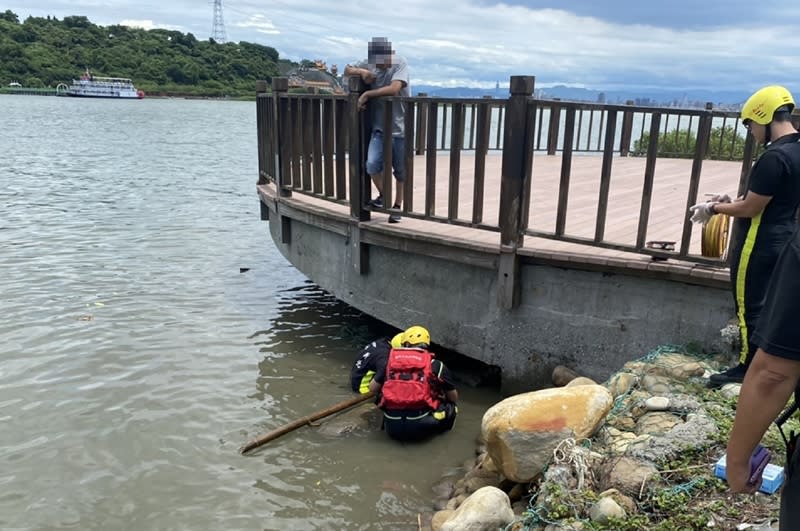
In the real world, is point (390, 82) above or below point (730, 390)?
above

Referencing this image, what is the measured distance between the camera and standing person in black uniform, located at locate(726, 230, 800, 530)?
1537mm

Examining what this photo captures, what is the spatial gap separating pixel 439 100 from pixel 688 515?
12.6 feet

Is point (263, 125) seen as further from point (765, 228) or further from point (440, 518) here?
point (765, 228)

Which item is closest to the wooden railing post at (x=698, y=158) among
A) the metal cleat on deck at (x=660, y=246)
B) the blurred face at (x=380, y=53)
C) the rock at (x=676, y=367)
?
the metal cleat on deck at (x=660, y=246)

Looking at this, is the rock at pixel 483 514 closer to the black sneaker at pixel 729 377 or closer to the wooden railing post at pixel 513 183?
the black sneaker at pixel 729 377

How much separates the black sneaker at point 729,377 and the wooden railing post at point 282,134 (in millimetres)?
5154

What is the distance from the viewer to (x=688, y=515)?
10.1ft

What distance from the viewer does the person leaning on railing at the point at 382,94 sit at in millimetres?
6059

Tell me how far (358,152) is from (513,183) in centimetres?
176

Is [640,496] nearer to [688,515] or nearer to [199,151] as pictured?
[688,515]

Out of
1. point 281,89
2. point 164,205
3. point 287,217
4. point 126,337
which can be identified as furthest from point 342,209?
point 164,205

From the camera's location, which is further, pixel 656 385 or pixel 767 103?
pixel 656 385

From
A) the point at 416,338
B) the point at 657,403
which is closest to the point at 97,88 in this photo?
the point at 416,338

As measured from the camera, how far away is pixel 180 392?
20.6 ft
